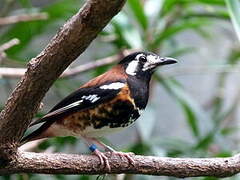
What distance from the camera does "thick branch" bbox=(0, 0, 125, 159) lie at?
1.19 metres

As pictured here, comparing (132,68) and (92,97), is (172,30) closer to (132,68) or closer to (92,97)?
(132,68)

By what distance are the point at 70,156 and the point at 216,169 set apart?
0.45 metres

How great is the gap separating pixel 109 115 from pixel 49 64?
64cm

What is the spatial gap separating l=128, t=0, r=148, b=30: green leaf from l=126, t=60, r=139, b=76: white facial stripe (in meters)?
0.74

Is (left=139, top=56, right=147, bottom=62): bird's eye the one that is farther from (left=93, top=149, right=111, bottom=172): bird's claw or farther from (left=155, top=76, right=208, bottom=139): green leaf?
(left=155, top=76, right=208, bottom=139): green leaf

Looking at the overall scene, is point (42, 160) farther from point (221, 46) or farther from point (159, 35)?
point (221, 46)

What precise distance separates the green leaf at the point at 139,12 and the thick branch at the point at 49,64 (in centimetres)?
142

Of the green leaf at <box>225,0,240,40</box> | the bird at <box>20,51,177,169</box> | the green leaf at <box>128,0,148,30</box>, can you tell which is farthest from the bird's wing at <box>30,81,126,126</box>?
the green leaf at <box>128,0,148,30</box>

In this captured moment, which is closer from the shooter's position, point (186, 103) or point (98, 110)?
point (98, 110)

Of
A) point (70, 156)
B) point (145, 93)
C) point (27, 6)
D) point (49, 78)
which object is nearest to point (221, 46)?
point (27, 6)

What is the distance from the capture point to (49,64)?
1.31 m

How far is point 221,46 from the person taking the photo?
187 inches

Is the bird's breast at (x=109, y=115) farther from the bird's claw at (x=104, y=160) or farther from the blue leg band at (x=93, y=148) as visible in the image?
the bird's claw at (x=104, y=160)

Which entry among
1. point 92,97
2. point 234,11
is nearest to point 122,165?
point 92,97
